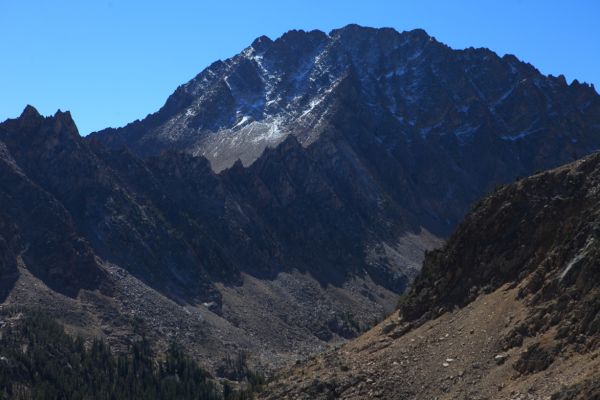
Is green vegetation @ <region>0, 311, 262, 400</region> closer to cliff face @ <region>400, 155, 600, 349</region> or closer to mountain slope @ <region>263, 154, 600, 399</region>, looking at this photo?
mountain slope @ <region>263, 154, 600, 399</region>

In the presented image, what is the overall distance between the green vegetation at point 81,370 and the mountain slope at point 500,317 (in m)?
48.8

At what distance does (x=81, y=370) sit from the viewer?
147500mm

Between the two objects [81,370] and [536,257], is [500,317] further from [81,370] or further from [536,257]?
[81,370]

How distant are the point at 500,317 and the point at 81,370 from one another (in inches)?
3543

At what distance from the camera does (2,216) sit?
7559 inches

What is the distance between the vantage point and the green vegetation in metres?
138

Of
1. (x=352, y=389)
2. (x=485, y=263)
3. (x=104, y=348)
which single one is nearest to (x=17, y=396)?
(x=104, y=348)

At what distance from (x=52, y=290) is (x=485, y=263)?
11558 centimetres

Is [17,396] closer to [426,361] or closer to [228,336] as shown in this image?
[228,336]

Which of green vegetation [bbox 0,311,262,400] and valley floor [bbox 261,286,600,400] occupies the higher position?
green vegetation [bbox 0,311,262,400]

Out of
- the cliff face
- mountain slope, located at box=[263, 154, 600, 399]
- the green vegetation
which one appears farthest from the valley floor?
the green vegetation

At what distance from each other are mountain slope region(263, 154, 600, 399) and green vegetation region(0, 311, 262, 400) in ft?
160

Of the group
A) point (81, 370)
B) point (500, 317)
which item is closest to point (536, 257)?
point (500, 317)

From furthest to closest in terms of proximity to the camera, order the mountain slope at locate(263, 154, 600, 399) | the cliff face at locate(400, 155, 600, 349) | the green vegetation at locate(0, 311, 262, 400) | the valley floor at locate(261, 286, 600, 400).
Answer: the green vegetation at locate(0, 311, 262, 400), the cliff face at locate(400, 155, 600, 349), the mountain slope at locate(263, 154, 600, 399), the valley floor at locate(261, 286, 600, 400)
